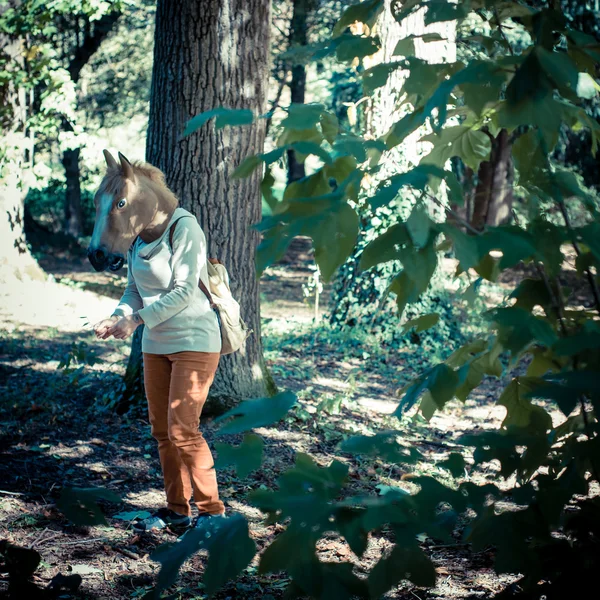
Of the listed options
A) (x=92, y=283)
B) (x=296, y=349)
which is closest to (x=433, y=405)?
(x=296, y=349)

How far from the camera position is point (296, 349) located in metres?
8.00

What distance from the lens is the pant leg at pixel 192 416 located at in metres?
3.29

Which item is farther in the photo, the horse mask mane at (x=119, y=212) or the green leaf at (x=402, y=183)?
the horse mask mane at (x=119, y=212)

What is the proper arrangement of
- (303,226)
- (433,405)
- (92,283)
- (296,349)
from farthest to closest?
(92,283) → (296,349) → (433,405) → (303,226)

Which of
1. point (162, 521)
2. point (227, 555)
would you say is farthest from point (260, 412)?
point (162, 521)

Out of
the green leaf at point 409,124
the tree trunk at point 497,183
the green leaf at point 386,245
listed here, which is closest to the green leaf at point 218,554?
the green leaf at point 386,245

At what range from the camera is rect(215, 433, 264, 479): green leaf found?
53.4 inches

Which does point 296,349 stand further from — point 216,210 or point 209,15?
point 209,15

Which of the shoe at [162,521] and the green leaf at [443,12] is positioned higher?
the green leaf at [443,12]

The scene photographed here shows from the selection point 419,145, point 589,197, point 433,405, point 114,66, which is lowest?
point 433,405

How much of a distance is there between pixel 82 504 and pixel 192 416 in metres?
1.73

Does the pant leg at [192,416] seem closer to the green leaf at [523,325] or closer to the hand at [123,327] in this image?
the hand at [123,327]

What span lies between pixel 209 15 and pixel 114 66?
1888cm

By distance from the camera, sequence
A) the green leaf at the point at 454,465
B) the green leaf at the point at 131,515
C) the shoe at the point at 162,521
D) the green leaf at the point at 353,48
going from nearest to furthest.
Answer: the green leaf at the point at 454,465 → the green leaf at the point at 353,48 → the shoe at the point at 162,521 → the green leaf at the point at 131,515
